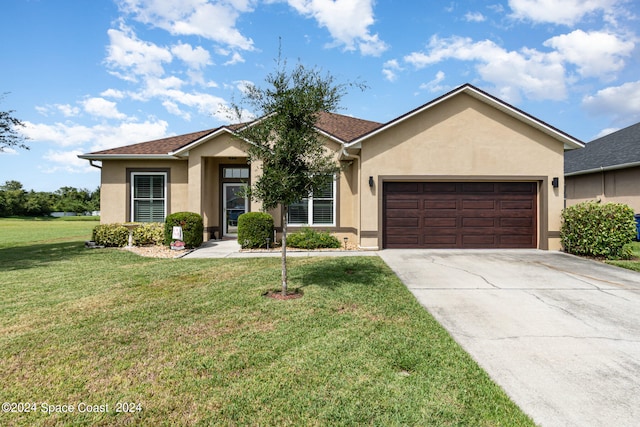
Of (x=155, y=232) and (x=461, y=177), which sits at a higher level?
(x=461, y=177)

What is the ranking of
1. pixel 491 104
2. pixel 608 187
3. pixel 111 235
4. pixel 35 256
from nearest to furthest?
pixel 35 256 < pixel 491 104 < pixel 111 235 < pixel 608 187

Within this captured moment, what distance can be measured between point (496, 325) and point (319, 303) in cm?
264

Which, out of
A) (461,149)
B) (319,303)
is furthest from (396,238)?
(319,303)

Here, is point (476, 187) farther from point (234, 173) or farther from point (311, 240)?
point (234, 173)

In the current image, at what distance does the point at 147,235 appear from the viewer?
37.6 feet

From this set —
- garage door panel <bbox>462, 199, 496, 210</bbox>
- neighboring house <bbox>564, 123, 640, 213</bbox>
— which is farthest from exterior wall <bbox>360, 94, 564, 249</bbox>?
neighboring house <bbox>564, 123, 640, 213</bbox>

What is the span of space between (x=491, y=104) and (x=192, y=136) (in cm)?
1370

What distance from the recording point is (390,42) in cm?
1220

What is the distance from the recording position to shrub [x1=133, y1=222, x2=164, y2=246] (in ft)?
37.4

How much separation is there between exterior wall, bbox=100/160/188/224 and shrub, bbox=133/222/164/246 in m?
1.43

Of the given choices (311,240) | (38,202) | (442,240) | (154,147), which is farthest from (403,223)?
(38,202)

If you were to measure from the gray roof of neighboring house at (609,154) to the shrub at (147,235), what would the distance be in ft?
60.5

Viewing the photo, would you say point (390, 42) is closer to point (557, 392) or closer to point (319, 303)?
point (319, 303)

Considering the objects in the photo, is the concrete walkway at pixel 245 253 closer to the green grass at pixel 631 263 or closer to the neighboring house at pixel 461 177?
the neighboring house at pixel 461 177
